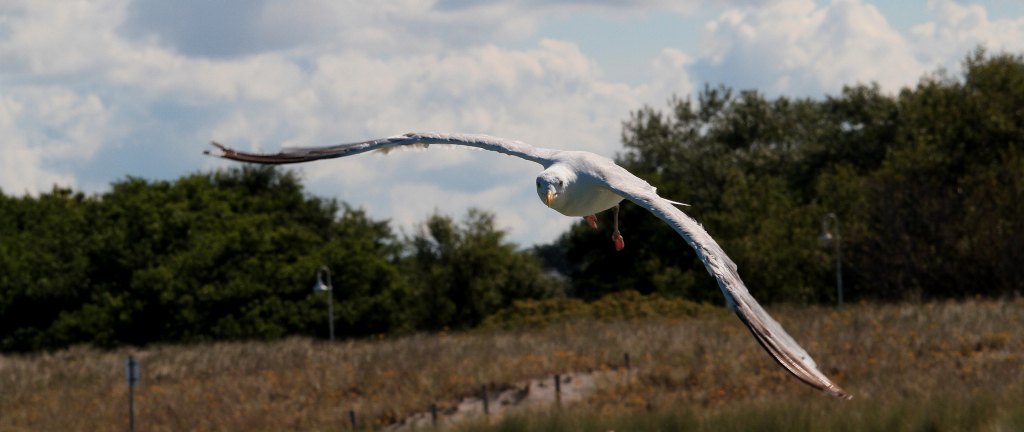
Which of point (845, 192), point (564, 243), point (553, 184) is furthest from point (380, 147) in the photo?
point (564, 243)

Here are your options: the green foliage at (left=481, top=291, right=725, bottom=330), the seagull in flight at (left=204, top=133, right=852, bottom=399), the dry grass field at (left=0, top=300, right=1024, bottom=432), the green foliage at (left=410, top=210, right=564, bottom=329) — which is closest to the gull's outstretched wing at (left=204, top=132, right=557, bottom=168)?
the seagull in flight at (left=204, top=133, right=852, bottom=399)

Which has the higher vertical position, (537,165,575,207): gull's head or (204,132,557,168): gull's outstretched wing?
(204,132,557,168): gull's outstretched wing

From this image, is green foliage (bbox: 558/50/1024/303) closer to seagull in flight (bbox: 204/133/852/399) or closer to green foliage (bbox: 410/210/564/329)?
green foliage (bbox: 410/210/564/329)

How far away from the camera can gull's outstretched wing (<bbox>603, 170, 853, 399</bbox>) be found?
10.6 ft

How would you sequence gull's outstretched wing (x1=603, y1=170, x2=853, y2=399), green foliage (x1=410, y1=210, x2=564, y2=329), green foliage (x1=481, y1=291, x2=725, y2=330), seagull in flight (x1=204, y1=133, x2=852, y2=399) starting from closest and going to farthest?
gull's outstretched wing (x1=603, y1=170, x2=853, y2=399) → seagull in flight (x1=204, y1=133, x2=852, y2=399) → green foliage (x1=481, y1=291, x2=725, y2=330) → green foliage (x1=410, y1=210, x2=564, y2=329)

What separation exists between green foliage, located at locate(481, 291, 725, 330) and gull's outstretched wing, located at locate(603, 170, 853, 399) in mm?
25175

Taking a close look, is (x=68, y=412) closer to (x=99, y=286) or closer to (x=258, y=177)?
(x=99, y=286)

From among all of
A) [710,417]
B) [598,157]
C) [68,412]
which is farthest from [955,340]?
[68,412]

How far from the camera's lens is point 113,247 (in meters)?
39.4

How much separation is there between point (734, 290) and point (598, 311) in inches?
1084

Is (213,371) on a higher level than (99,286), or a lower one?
lower

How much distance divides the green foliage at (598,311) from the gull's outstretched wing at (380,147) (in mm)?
23880

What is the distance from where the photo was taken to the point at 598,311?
31.1 m

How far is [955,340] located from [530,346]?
863 cm
